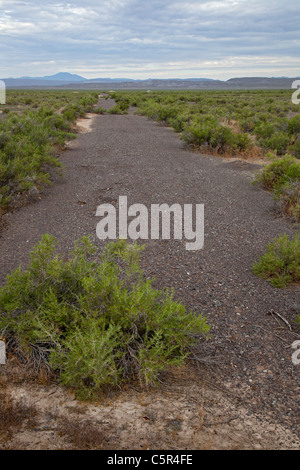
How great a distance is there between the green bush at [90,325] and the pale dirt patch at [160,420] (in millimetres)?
178

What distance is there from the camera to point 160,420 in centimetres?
329

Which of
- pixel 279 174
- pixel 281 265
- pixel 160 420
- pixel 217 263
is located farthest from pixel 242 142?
pixel 160 420

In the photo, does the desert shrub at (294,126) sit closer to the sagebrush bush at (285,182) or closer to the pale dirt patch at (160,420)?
the sagebrush bush at (285,182)

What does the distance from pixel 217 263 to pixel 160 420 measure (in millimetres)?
3517

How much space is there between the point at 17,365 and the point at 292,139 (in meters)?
15.8

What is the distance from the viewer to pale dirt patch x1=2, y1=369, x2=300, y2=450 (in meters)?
3.04

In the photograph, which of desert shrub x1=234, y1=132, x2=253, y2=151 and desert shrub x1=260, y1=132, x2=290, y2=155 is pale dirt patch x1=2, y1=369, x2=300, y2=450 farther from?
desert shrub x1=260, y1=132, x2=290, y2=155

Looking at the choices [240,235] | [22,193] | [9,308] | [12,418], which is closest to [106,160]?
[22,193]

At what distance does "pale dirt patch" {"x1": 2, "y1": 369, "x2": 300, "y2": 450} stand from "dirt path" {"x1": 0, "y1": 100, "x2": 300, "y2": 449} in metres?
0.01

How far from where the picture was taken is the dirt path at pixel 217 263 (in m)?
3.41

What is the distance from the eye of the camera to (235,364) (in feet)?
13.6

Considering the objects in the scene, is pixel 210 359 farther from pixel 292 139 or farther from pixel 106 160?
pixel 292 139

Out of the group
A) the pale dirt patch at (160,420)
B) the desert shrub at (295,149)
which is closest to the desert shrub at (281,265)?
the pale dirt patch at (160,420)

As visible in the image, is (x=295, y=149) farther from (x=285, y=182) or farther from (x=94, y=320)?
(x=94, y=320)
